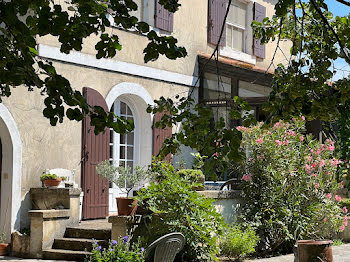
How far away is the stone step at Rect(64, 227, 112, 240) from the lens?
9.93 meters

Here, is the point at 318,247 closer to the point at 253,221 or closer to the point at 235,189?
the point at 253,221

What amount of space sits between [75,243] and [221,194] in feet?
8.45

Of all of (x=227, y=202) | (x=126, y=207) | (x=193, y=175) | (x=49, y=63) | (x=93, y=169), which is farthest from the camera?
(x=93, y=169)

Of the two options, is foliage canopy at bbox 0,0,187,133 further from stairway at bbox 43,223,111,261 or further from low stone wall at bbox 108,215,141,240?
stairway at bbox 43,223,111,261

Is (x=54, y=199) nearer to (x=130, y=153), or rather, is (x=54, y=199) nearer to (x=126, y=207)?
(x=126, y=207)

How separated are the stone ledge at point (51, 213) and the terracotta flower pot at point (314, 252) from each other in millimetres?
3683

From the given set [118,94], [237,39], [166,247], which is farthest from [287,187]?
[237,39]

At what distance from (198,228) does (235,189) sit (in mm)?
2767

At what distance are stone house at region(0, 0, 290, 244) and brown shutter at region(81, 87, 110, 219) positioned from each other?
0.02 meters

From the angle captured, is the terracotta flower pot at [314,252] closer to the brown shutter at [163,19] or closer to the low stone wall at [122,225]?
the low stone wall at [122,225]

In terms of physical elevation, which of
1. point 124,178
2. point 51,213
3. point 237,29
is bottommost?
point 51,213

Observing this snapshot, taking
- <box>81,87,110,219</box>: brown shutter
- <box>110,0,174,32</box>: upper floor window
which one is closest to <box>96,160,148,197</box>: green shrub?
<box>81,87,110,219</box>: brown shutter

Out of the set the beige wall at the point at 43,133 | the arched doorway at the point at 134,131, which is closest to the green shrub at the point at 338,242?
the arched doorway at the point at 134,131

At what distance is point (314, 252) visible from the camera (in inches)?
349
